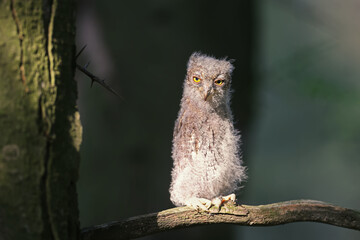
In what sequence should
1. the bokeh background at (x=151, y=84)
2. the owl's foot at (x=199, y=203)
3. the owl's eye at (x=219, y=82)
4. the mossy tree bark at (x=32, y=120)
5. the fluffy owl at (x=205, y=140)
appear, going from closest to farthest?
the mossy tree bark at (x=32, y=120) < the owl's foot at (x=199, y=203) < the fluffy owl at (x=205, y=140) < the owl's eye at (x=219, y=82) < the bokeh background at (x=151, y=84)

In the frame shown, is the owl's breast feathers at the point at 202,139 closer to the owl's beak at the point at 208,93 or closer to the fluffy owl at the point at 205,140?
the fluffy owl at the point at 205,140

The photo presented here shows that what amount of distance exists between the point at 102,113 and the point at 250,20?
96.9 inches

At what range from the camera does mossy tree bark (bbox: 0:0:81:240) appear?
1629 millimetres

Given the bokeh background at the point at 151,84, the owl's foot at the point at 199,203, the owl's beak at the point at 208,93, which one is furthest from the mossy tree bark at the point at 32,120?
the bokeh background at the point at 151,84

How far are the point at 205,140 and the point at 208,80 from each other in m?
0.46

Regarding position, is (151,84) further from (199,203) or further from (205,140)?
(199,203)

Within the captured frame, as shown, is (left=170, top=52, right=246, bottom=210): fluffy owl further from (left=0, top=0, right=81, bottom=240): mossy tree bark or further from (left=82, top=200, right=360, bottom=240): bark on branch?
(left=0, top=0, right=81, bottom=240): mossy tree bark

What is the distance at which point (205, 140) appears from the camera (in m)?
3.03

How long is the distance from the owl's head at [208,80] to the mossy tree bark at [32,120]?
1479 millimetres

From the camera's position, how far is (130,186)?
530cm

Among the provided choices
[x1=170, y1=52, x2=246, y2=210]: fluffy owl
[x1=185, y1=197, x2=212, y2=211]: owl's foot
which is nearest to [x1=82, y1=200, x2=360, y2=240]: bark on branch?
[x1=185, y1=197, x2=212, y2=211]: owl's foot

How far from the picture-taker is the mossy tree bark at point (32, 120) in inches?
64.1

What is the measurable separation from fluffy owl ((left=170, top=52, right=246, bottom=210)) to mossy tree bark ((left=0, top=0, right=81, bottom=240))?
1.33 metres

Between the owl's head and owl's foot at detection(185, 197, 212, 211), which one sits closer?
owl's foot at detection(185, 197, 212, 211)
